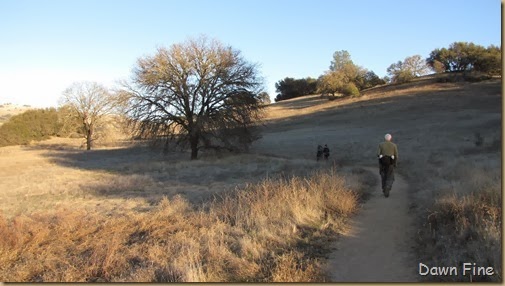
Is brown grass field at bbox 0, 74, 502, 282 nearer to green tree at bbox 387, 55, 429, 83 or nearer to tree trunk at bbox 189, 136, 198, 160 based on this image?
tree trunk at bbox 189, 136, 198, 160

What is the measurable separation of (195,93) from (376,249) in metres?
29.8

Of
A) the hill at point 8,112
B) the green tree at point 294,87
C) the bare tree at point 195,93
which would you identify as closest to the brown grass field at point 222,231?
the bare tree at point 195,93

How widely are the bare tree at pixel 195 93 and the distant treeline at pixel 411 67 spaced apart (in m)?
52.7

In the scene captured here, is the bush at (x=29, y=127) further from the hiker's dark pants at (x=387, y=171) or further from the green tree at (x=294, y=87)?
the hiker's dark pants at (x=387, y=171)

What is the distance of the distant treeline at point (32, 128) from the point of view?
70.6m

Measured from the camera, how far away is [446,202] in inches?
309

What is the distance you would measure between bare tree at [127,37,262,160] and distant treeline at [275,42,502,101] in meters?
52.7

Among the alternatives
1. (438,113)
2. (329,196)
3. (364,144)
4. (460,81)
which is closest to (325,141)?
(364,144)

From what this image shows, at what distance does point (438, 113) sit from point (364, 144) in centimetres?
2355

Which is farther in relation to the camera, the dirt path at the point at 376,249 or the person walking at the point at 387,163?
the person walking at the point at 387,163

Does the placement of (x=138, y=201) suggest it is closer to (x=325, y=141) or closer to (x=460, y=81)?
(x=325, y=141)

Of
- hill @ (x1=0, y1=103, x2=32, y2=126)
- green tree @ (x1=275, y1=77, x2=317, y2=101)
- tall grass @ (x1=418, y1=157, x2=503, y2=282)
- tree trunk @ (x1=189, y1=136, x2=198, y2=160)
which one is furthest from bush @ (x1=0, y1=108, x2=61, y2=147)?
tall grass @ (x1=418, y1=157, x2=503, y2=282)

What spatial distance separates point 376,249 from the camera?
6.83 m

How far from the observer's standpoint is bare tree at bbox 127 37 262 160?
34.5 meters
